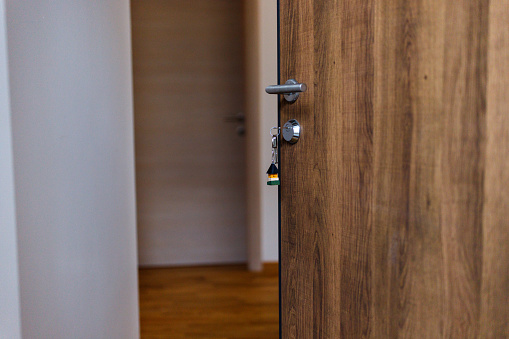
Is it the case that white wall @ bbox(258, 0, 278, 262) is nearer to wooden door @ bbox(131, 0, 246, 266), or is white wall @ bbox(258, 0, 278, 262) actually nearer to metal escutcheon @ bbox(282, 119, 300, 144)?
wooden door @ bbox(131, 0, 246, 266)

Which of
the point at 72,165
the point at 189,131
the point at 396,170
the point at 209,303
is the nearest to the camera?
the point at 396,170

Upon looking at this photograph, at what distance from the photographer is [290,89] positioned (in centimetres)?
87

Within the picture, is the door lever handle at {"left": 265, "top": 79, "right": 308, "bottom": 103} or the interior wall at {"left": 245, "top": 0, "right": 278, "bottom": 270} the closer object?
the door lever handle at {"left": 265, "top": 79, "right": 308, "bottom": 103}

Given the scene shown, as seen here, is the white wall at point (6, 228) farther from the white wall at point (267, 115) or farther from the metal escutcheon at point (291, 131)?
the white wall at point (267, 115)

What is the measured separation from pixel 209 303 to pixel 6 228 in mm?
1556

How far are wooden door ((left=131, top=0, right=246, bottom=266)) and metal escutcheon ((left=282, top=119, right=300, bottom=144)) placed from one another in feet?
6.59

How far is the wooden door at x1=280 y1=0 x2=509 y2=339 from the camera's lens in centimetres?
61

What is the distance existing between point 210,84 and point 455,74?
2.37m

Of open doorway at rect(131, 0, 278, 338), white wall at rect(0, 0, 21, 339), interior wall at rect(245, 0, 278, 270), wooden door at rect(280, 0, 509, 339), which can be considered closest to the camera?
wooden door at rect(280, 0, 509, 339)

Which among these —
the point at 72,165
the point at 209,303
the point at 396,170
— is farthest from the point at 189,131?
the point at 396,170

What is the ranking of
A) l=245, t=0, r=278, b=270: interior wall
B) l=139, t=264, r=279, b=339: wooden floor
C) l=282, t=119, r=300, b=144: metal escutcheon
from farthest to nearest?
l=245, t=0, r=278, b=270: interior wall, l=139, t=264, r=279, b=339: wooden floor, l=282, t=119, r=300, b=144: metal escutcheon

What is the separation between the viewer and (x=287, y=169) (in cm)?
95

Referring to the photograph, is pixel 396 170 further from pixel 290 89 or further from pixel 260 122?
pixel 260 122

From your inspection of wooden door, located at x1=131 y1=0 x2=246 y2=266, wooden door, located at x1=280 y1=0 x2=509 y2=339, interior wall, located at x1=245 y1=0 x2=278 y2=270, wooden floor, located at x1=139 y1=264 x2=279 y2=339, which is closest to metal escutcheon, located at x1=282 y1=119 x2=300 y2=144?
wooden door, located at x1=280 y1=0 x2=509 y2=339
